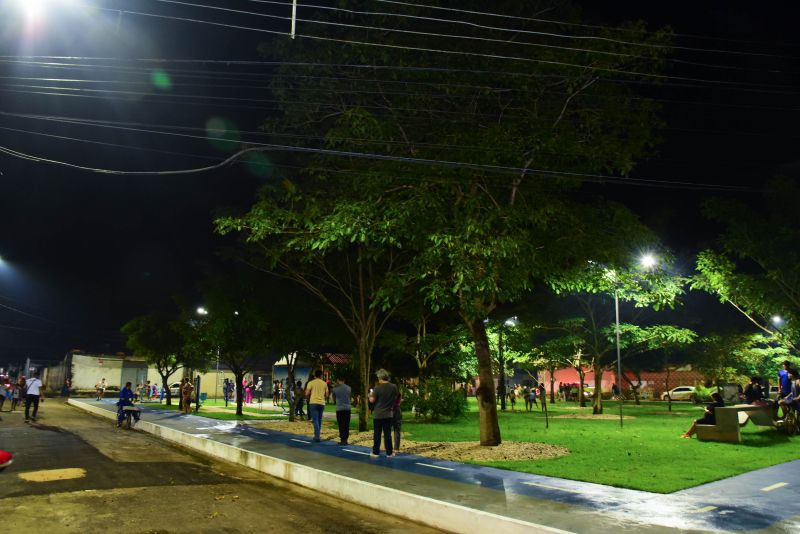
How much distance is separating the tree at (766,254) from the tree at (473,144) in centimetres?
615

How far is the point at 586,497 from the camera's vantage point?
7.84 m

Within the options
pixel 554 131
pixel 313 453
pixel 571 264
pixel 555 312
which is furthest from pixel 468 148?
pixel 555 312

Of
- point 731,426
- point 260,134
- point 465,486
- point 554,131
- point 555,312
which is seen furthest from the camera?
point 555,312

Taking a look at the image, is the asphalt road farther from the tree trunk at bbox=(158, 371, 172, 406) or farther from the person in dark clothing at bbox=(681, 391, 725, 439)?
the tree trunk at bbox=(158, 371, 172, 406)

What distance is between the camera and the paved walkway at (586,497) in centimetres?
654

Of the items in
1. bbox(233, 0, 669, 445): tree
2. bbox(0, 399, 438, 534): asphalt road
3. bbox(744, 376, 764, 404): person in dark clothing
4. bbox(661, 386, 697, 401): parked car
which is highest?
bbox(233, 0, 669, 445): tree

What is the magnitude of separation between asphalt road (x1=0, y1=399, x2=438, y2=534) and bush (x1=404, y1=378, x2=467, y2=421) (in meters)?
9.35

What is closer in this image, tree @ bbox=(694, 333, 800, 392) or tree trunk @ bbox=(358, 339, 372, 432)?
tree trunk @ bbox=(358, 339, 372, 432)

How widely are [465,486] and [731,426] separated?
8056 mm

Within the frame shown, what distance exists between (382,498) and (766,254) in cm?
1397

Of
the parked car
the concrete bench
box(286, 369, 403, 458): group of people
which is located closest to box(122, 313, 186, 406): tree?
box(286, 369, 403, 458): group of people

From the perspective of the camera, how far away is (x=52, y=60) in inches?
447

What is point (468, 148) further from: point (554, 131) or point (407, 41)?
point (407, 41)

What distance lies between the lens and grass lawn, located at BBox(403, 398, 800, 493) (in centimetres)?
939
